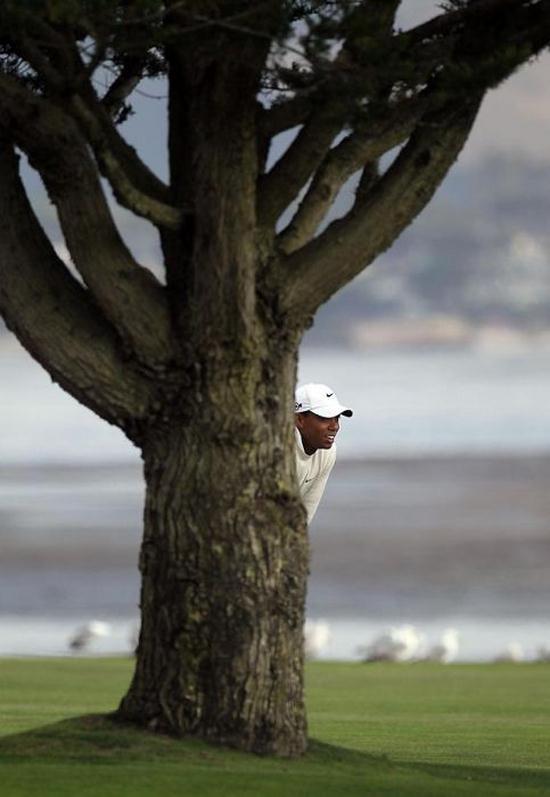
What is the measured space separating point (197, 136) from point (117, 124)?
1.73 metres

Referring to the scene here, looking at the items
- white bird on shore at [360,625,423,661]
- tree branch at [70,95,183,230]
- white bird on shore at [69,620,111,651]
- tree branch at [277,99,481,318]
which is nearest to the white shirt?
tree branch at [277,99,481,318]

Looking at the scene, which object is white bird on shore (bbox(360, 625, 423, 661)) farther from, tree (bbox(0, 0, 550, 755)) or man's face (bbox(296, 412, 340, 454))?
tree (bbox(0, 0, 550, 755))

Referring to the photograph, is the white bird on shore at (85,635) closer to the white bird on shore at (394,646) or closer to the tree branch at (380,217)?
the white bird on shore at (394,646)

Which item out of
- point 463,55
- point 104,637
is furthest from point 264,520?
point 104,637

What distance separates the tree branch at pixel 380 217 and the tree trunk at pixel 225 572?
20.4 inches

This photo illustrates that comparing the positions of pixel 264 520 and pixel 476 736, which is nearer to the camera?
pixel 264 520

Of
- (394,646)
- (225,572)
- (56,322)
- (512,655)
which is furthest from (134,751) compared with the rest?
(512,655)

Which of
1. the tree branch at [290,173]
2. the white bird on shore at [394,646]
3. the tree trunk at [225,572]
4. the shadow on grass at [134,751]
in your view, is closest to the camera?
the shadow on grass at [134,751]

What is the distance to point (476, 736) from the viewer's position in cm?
1520

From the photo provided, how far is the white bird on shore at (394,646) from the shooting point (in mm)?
25891

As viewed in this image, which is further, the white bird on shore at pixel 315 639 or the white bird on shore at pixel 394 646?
the white bird on shore at pixel 315 639

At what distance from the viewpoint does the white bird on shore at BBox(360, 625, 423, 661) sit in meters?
25.9

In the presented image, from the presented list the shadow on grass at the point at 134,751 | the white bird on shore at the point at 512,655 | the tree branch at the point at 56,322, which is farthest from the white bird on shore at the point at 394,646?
the tree branch at the point at 56,322

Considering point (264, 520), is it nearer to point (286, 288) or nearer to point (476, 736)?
point (286, 288)
